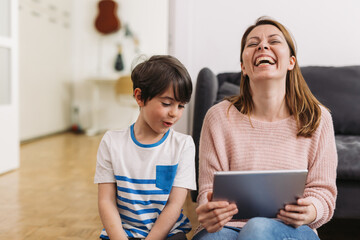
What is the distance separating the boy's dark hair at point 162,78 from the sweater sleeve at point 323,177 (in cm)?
39

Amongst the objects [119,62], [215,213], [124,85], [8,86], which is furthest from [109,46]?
[215,213]

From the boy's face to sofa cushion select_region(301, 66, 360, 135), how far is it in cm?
110

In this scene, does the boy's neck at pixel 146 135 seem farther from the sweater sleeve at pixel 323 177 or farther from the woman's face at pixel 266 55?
the sweater sleeve at pixel 323 177

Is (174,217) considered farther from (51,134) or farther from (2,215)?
(51,134)

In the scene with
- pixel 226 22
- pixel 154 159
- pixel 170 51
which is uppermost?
pixel 226 22

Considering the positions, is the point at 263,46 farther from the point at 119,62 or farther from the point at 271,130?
the point at 119,62

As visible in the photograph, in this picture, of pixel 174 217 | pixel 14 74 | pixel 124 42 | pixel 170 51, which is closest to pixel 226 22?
pixel 170 51

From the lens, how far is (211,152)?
1152 mm

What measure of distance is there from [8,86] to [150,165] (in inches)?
87.2

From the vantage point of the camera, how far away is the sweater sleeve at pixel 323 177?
105 centimetres

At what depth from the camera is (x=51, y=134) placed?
492 cm

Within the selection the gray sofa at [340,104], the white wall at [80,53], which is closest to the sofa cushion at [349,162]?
the gray sofa at [340,104]

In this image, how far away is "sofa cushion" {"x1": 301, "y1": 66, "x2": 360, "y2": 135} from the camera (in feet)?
6.20

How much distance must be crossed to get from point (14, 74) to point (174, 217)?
2.32 m
